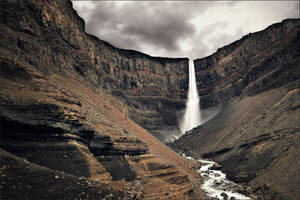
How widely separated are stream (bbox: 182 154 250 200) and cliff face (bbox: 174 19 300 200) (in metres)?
1.45

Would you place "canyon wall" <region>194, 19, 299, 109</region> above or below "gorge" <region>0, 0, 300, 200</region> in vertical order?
above

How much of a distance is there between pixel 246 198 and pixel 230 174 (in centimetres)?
736

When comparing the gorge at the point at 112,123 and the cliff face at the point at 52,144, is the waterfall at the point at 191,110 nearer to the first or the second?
the gorge at the point at 112,123

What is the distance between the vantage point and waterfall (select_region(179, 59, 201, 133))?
234 ft

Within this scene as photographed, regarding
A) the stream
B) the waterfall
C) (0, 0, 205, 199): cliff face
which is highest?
the waterfall

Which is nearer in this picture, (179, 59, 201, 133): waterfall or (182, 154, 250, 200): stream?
(182, 154, 250, 200): stream

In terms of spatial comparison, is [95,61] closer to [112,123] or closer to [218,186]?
[112,123]

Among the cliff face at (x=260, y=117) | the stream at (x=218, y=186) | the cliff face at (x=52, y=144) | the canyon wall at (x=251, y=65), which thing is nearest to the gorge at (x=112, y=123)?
the cliff face at (x=52, y=144)

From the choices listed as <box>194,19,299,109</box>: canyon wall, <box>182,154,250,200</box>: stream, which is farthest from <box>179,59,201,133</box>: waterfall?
<box>182,154,250,200</box>: stream

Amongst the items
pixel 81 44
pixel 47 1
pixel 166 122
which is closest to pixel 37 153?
pixel 47 1

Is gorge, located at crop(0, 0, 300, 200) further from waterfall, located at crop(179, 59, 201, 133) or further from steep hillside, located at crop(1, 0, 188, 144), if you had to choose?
waterfall, located at crop(179, 59, 201, 133)

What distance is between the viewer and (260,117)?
34.7 m

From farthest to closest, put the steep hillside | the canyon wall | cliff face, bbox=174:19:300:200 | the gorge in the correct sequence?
the canyon wall
the steep hillside
cliff face, bbox=174:19:300:200
the gorge

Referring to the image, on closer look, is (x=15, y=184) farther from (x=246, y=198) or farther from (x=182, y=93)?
(x=182, y=93)
